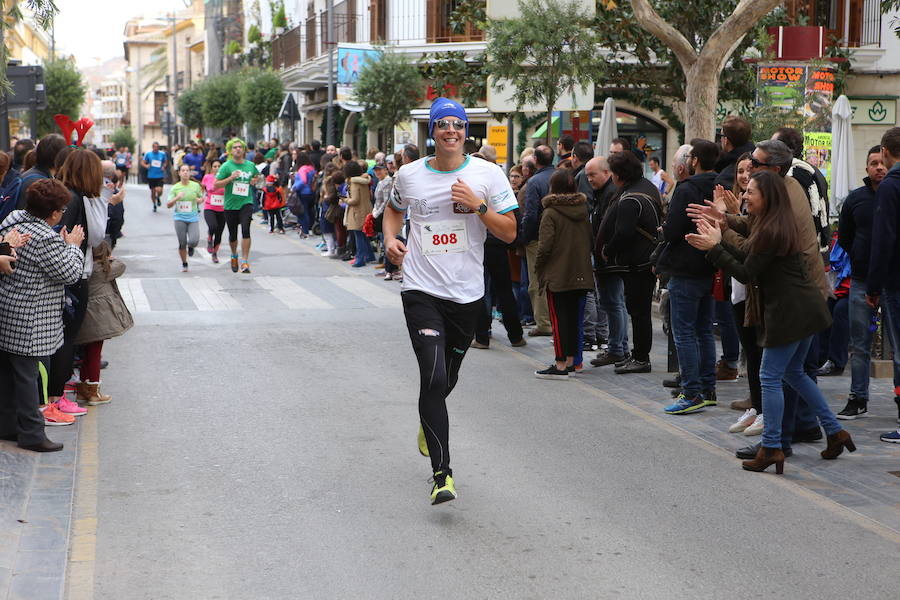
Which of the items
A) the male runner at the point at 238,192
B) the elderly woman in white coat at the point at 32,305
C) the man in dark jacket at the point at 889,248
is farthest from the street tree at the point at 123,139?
the man in dark jacket at the point at 889,248

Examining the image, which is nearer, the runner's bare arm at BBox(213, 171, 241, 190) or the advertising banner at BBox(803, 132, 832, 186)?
the advertising banner at BBox(803, 132, 832, 186)

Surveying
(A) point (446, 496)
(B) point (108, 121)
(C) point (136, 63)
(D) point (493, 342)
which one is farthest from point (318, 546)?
(B) point (108, 121)

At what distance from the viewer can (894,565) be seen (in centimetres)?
536

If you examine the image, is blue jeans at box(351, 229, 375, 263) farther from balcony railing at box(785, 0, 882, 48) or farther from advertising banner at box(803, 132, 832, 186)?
balcony railing at box(785, 0, 882, 48)

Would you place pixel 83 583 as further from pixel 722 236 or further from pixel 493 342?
pixel 493 342

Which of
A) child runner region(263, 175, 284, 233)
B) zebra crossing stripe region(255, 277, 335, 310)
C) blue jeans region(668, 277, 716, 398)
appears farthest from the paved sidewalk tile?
child runner region(263, 175, 284, 233)

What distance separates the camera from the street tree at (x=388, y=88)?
91.5ft

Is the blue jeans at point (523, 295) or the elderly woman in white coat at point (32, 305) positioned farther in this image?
the blue jeans at point (523, 295)

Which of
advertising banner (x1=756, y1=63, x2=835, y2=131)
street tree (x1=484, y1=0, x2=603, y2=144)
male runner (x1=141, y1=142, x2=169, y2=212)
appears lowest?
male runner (x1=141, y1=142, x2=169, y2=212)

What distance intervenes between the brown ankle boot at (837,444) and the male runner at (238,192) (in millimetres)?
11611

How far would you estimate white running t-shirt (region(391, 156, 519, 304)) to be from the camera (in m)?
6.21

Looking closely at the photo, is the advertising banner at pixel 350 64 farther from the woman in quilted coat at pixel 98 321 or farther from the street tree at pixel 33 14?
the woman in quilted coat at pixel 98 321

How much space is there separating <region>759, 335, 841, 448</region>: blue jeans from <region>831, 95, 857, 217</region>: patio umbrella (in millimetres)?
7558

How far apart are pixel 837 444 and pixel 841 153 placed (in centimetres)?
802
